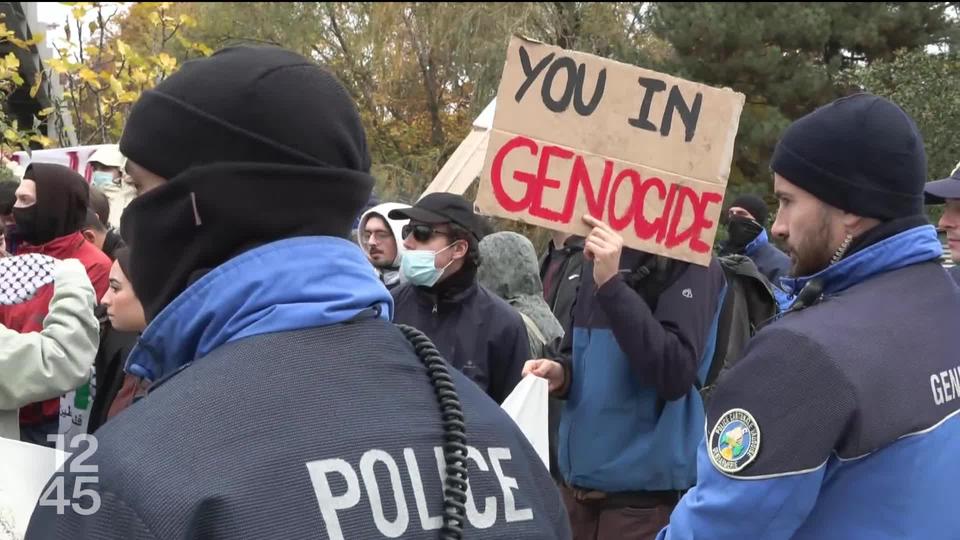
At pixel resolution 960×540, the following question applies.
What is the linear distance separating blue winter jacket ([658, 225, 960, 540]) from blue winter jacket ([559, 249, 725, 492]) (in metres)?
1.38

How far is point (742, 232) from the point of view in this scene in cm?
771

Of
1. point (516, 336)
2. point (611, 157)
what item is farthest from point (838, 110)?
point (516, 336)

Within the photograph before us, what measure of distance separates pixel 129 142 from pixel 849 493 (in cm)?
157

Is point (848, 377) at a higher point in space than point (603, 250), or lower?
higher

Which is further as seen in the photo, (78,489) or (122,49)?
(122,49)

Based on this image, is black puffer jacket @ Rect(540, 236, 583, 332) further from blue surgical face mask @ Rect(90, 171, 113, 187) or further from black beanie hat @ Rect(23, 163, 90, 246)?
blue surgical face mask @ Rect(90, 171, 113, 187)

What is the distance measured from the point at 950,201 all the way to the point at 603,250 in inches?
67.5

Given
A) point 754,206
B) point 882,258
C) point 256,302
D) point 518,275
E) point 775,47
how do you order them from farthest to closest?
1. point 775,47
2. point 754,206
3. point 518,275
4. point 882,258
5. point 256,302

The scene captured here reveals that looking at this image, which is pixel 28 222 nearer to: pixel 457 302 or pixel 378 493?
pixel 457 302

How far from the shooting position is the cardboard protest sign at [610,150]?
3.86 meters

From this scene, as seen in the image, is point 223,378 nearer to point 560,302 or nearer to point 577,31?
point 560,302

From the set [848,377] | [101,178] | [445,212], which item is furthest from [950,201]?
[101,178]

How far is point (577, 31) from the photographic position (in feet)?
64.7

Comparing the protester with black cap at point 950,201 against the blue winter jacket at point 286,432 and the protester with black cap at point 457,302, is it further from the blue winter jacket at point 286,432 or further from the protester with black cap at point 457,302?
the blue winter jacket at point 286,432
